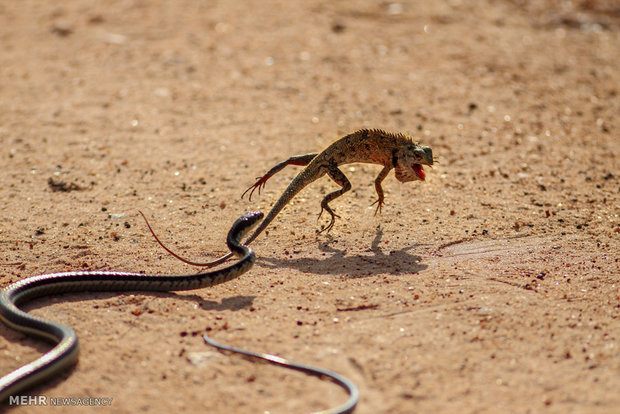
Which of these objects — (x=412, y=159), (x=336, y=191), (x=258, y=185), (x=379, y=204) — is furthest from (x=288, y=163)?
(x=412, y=159)

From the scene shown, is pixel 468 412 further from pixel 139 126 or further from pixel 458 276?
pixel 139 126

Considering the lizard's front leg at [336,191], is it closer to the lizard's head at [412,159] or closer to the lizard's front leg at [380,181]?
the lizard's front leg at [380,181]

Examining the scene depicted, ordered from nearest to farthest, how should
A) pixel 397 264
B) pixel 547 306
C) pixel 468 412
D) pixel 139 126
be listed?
pixel 468 412, pixel 547 306, pixel 397 264, pixel 139 126

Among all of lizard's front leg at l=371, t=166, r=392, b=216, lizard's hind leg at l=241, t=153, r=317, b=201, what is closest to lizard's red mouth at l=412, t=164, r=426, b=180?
lizard's front leg at l=371, t=166, r=392, b=216

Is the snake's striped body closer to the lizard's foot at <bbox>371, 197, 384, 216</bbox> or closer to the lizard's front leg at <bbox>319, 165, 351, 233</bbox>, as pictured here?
the lizard's front leg at <bbox>319, 165, 351, 233</bbox>

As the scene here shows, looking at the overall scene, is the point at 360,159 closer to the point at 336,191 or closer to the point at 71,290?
the point at 336,191

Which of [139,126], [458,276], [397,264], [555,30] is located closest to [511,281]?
[458,276]
